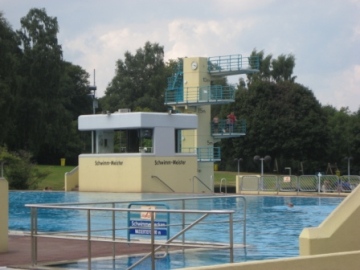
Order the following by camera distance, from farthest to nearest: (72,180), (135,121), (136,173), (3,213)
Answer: (72,180), (135,121), (136,173), (3,213)

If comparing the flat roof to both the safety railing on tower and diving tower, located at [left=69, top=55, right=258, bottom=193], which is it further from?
the safety railing on tower

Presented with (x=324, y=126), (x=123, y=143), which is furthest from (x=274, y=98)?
(x=123, y=143)

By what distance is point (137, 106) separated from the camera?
289 feet

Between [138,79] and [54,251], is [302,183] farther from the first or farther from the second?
[138,79]

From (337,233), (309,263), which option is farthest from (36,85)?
(309,263)

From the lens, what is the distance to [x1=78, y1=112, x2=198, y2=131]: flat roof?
143 ft

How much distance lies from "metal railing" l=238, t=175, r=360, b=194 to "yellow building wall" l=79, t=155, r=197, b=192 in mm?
5669

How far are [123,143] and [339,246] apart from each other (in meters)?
37.6

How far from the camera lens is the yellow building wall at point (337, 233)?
11.5 metres

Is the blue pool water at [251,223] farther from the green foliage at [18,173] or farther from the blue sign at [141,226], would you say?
the green foliage at [18,173]

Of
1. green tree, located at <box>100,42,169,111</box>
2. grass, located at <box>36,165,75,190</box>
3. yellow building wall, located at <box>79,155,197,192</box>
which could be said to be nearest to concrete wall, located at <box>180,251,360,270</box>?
yellow building wall, located at <box>79,155,197,192</box>

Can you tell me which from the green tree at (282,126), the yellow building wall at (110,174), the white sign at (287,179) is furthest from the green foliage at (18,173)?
the green tree at (282,126)

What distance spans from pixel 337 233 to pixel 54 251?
A: 568cm

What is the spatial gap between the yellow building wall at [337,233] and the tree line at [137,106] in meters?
42.4
